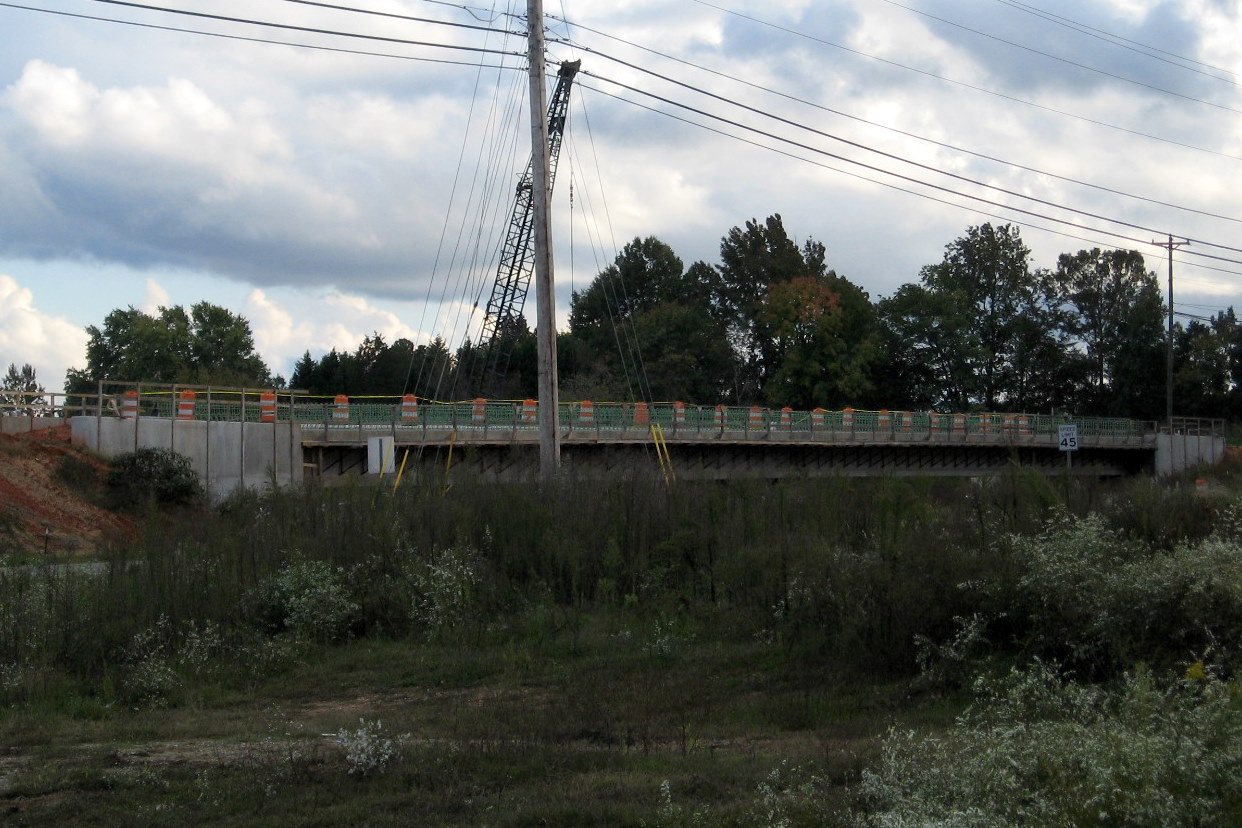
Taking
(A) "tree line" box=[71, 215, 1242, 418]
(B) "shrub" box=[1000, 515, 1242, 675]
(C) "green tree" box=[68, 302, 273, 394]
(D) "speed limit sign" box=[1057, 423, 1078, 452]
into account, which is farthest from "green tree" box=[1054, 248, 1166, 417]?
(B) "shrub" box=[1000, 515, 1242, 675]

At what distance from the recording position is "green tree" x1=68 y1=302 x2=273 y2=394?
78500 mm

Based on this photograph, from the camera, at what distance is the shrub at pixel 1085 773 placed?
5.56 meters

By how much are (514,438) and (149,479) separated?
421 inches

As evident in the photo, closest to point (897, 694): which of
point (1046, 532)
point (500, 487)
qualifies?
point (1046, 532)

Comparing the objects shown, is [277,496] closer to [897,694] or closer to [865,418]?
[897,694]

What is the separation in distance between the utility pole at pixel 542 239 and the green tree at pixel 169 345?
199 ft

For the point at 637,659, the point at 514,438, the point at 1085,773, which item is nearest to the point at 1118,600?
the point at 1085,773

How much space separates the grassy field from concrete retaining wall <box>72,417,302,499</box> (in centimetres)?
1447

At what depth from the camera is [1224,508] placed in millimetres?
13523

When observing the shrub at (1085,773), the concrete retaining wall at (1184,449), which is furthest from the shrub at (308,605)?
the concrete retaining wall at (1184,449)

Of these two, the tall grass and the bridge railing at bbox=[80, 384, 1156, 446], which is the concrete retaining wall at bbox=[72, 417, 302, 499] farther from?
the tall grass

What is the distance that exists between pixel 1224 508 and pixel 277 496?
1316cm

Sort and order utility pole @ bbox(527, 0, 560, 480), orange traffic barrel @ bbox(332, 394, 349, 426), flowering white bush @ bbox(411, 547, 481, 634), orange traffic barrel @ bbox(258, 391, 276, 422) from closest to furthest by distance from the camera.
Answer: flowering white bush @ bbox(411, 547, 481, 634) < utility pole @ bbox(527, 0, 560, 480) < orange traffic barrel @ bbox(258, 391, 276, 422) < orange traffic barrel @ bbox(332, 394, 349, 426)

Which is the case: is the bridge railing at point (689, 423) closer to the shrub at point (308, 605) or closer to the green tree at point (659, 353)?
the shrub at point (308, 605)
